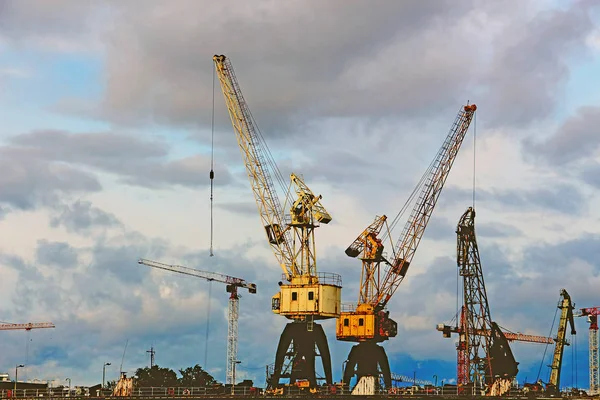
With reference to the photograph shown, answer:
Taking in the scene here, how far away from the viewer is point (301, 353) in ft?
646

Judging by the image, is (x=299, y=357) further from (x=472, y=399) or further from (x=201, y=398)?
(x=472, y=399)

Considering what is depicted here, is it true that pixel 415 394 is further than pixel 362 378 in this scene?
No

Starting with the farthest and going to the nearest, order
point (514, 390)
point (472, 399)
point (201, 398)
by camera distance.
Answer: point (514, 390), point (201, 398), point (472, 399)

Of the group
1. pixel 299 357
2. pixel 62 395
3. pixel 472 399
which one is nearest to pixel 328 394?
pixel 299 357

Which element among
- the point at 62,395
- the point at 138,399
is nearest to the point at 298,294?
the point at 138,399

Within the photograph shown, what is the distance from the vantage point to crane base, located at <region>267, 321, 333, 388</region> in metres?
196

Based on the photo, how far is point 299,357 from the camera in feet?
646

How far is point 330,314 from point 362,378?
13748 millimetres

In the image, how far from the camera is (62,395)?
7864 inches

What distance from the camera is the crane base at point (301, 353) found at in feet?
644

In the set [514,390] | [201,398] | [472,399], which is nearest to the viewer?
[472,399]

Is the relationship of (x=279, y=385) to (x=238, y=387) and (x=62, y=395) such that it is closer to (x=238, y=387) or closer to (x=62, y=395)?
(x=238, y=387)

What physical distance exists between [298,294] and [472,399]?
4567 centimetres

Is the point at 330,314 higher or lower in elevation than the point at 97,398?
higher
